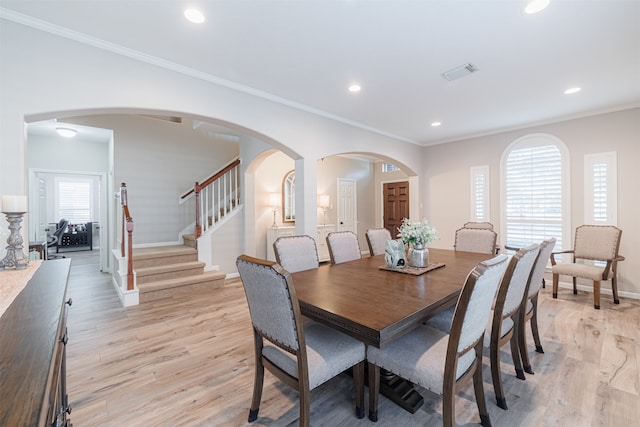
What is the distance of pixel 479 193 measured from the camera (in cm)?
531

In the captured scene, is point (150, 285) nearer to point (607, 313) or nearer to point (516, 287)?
point (516, 287)

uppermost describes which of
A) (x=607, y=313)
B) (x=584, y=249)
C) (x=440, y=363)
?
(x=584, y=249)

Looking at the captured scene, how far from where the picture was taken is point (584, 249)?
4.06 metres

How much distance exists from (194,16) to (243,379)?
2.68 metres

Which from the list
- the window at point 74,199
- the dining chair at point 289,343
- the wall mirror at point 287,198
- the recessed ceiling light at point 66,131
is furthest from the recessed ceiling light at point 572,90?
the window at point 74,199

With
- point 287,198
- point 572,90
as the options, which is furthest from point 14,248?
point 572,90

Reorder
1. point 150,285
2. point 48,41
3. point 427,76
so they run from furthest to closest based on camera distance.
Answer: point 150,285, point 427,76, point 48,41

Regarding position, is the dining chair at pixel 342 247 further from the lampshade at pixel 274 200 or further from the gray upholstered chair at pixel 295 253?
the lampshade at pixel 274 200

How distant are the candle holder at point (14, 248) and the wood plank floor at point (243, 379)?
979 millimetres

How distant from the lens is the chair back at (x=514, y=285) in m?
1.74

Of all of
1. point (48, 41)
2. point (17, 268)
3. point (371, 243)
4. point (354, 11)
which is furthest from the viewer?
point (371, 243)

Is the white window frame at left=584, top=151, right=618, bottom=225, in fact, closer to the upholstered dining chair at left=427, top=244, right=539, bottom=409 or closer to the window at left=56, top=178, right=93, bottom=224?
the upholstered dining chair at left=427, top=244, right=539, bottom=409

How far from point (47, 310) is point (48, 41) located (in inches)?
86.9

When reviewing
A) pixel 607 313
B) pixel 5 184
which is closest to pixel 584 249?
pixel 607 313
